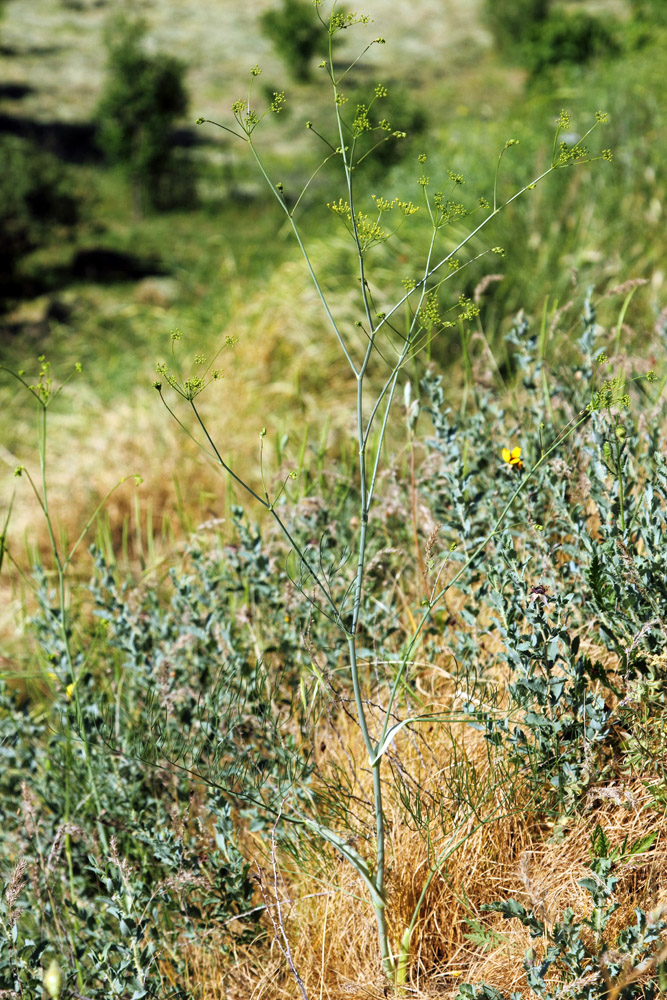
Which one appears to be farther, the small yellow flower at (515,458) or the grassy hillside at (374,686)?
the small yellow flower at (515,458)

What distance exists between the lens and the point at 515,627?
1387 millimetres

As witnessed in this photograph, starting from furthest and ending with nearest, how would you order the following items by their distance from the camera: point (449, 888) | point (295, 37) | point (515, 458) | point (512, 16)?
1. point (512, 16)
2. point (295, 37)
3. point (515, 458)
4. point (449, 888)

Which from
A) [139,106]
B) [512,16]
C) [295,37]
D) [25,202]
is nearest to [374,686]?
[25,202]

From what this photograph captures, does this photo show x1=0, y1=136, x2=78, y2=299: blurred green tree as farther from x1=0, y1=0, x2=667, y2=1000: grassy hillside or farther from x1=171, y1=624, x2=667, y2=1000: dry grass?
x1=171, y1=624, x2=667, y2=1000: dry grass

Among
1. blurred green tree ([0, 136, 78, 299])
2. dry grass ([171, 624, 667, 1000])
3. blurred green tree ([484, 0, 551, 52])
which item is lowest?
dry grass ([171, 624, 667, 1000])

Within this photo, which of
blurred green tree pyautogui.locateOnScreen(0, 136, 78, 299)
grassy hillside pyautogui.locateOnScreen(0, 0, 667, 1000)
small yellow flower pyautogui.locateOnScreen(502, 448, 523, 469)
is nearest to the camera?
grassy hillside pyautogui.locateOnScreen(0, 0, 667, 1000)

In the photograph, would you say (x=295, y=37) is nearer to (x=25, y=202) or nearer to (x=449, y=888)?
(x=25, y=202)

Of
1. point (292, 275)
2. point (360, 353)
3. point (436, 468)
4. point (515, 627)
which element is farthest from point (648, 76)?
point (515, 627)

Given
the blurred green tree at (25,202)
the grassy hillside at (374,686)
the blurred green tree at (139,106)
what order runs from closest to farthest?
the grassy hillside at (374,686), the blurred green tree at (25,202), the blurred green tree at (139,106)

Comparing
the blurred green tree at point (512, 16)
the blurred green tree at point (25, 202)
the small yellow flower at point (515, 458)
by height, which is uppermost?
the blurred green tree at point (512, 16)

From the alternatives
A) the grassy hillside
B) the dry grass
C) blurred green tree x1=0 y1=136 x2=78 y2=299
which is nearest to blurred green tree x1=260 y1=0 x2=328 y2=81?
blurred green tree x1=0 y1=136 x2=78 y2=299

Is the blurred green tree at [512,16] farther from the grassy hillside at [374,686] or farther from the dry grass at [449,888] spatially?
the dry grass at [449,888]

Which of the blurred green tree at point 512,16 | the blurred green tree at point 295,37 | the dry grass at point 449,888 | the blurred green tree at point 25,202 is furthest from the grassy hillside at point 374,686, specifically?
the blurred green tree at point 512,16

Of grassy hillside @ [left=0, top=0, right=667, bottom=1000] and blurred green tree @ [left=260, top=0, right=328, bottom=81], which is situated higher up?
blurred green tree @ [left=260, top=0, right=328, bottom=81]
